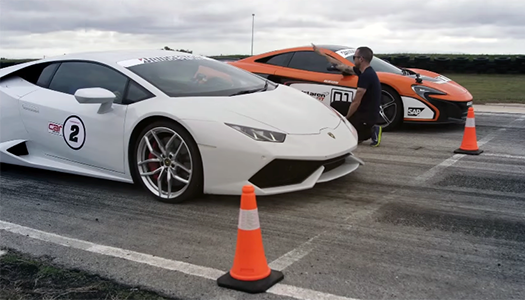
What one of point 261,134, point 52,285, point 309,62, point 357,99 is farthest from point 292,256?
point 309,62

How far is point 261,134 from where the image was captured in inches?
173

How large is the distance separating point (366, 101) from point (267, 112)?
2.60m

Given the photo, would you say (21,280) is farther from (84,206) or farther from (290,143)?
(290,143)

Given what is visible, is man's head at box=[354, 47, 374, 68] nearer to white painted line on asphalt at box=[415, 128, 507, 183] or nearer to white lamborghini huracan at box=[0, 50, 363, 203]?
white painted line on asphalt at box=[415, 128, 507, 183]

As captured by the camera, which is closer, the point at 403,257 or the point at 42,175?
the point at 403,257

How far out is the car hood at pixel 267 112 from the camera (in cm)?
451

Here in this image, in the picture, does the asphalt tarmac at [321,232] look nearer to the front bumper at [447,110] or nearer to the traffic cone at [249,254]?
the traffic cone at [249,254]

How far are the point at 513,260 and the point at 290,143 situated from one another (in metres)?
1.83

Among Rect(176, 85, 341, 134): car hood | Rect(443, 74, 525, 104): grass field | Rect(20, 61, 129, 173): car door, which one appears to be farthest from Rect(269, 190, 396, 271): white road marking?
Rect(443, 74, 525, 104): grass field

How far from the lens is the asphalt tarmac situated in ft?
10.3

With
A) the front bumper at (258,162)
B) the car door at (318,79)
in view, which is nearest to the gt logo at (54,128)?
the front bumper at (258,162)

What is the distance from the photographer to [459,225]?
→ 4.05 m

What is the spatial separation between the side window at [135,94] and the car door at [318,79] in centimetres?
402

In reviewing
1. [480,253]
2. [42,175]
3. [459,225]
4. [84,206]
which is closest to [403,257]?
[480,253]
